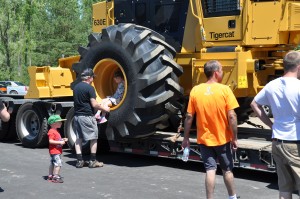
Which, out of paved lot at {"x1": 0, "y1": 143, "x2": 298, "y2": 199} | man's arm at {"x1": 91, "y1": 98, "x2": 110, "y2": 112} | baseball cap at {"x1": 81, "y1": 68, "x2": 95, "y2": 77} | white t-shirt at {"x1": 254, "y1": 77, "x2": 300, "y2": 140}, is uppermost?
baseball cap at {"x1": 81, "y1": 68, "x2": 95, "y2": 77}

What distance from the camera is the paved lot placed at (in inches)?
288

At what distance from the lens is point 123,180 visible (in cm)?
820

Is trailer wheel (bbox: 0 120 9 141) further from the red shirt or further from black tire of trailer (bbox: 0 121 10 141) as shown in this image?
the red shirt

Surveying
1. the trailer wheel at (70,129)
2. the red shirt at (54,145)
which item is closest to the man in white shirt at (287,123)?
the red shirt at (54,145)

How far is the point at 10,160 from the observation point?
10.1 meters

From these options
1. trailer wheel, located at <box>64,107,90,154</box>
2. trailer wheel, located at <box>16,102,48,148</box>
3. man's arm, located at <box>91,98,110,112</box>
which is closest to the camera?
man's arm, located at <box>91,98,110,112</box>

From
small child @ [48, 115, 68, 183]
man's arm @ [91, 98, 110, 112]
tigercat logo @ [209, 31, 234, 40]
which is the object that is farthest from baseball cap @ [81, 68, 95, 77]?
tigercat logo @ [209, 31, 234, 40]

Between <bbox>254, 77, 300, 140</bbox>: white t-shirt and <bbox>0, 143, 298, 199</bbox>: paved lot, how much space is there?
7.23ft

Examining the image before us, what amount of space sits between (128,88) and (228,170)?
3375 millimetres

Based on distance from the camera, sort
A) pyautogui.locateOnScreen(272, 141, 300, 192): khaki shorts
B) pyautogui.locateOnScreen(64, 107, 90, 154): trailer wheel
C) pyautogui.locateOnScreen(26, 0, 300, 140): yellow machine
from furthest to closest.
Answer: pyautogui.locateOnScreen(64, 107, 90, 154): trailer wheel, pyautogui.locateOnScreen(26, 0, 300, 140): yellow machine, pyautogui.locateOnScreen(272, 141, 300, 192): khaki shorts

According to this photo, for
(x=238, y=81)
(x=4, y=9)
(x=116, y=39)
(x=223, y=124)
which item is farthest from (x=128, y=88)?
(x=4, y=9)

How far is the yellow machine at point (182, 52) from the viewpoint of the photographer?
340 inches

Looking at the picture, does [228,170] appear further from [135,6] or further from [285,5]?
[135,6]

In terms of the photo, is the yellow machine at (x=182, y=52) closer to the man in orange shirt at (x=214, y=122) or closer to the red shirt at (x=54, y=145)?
the red shirt at (x=54, y=145)
